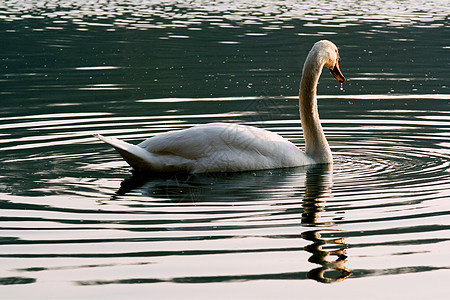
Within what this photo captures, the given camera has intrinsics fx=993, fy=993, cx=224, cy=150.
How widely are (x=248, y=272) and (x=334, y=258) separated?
0.76 meters

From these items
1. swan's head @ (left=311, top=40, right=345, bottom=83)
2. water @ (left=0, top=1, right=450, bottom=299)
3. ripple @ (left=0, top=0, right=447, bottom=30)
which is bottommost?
ripple @ (left=0, top=0, right=447, bottom=30)

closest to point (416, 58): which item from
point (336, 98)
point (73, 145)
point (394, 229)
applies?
point (336, 98)

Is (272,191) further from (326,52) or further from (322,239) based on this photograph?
(326,52)

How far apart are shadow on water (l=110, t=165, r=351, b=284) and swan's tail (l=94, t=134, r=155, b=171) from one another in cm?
17

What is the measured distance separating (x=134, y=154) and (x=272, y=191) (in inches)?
63.0

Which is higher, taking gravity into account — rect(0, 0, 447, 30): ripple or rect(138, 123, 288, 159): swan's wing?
rect(138, 123, 288, 159): swan's wing

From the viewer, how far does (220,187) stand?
1063 centimetres

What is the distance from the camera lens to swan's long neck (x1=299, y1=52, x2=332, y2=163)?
12.1 metres

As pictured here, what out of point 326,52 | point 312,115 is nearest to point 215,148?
point 312,115

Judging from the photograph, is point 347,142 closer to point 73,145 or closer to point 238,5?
point 73,145

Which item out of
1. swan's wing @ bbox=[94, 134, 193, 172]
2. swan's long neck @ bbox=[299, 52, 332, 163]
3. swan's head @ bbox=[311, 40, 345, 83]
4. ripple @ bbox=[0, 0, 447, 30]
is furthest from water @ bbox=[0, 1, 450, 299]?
ripple @ bbox=[0, 0, 447, 30]

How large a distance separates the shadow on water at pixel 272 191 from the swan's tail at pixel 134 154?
0.17m

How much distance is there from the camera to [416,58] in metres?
25.8

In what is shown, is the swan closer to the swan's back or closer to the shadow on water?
the swan's back
